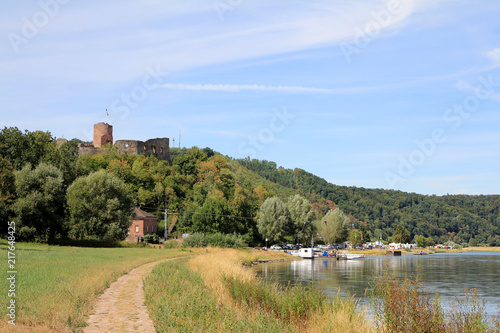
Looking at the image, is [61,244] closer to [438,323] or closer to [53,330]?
[53,330]

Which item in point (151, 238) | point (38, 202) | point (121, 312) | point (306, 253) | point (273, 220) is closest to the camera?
point (121, 312)

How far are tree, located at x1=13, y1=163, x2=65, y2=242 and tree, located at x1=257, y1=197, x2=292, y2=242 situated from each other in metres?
44.4

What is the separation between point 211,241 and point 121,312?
56.9 metres

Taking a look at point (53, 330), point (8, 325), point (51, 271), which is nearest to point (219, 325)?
point (53, 330)

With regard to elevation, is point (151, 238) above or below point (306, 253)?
above

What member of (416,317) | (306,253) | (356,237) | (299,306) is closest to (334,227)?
(306,253)

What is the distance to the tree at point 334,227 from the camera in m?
106

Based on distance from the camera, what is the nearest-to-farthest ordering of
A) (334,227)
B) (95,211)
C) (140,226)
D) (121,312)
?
(121,312) < (95,211) < (140,226) < (334,227)

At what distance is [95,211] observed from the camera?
195 feet

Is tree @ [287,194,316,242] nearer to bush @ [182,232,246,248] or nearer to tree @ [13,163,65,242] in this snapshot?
bush @ [182,232,246,248]

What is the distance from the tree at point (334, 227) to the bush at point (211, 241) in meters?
35.1

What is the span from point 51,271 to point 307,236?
7861cm

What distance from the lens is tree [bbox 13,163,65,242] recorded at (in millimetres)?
52547

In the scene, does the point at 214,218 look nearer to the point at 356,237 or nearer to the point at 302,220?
the point at 302,220
